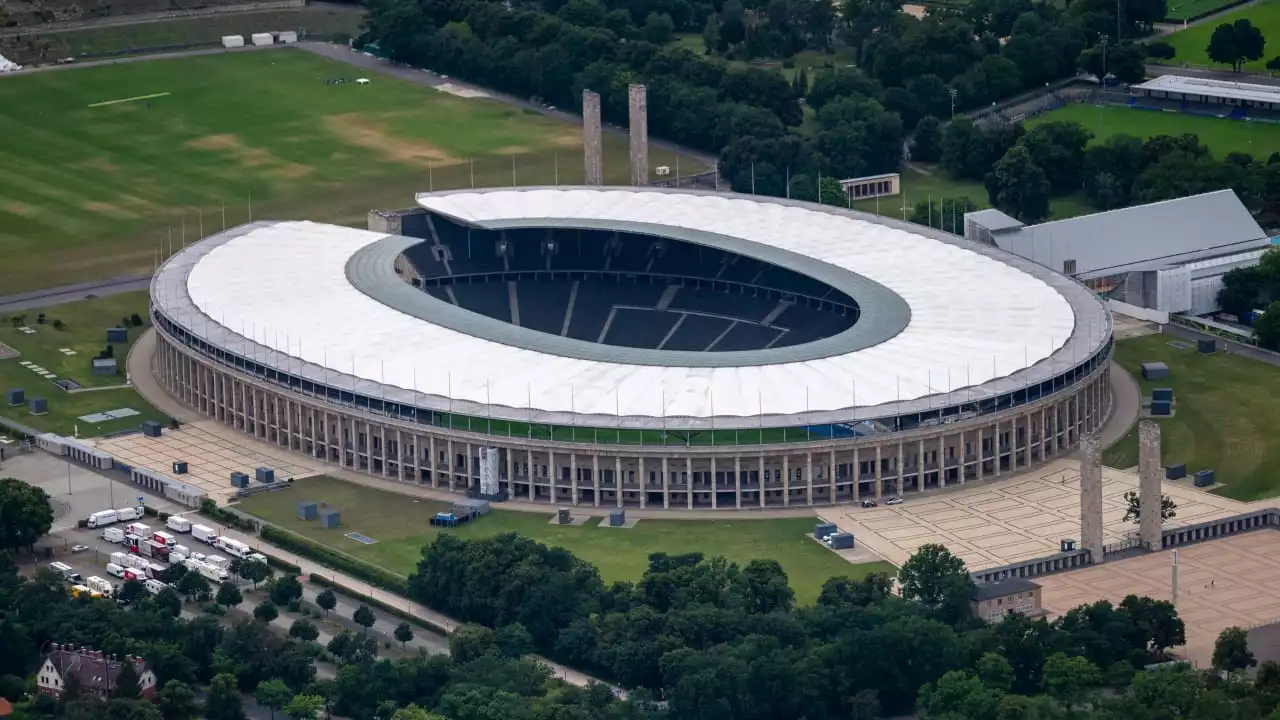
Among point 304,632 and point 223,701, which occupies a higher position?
point 304,632

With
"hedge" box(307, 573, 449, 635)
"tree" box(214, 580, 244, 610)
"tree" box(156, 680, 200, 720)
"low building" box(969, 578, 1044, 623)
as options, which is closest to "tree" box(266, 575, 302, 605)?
"tree" box(214, 580, 244, 610)

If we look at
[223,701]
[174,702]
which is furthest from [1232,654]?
[174,702]

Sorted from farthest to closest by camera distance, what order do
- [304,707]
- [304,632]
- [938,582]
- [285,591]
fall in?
[285,591]
[938,582]
[304,632]
[304,707]

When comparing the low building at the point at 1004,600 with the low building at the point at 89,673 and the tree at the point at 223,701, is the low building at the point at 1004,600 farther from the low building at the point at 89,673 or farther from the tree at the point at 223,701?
the low building at the point at 89,673

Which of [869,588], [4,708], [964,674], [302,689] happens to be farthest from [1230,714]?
[4,708]

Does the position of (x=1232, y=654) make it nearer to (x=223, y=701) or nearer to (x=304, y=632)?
(x=304, y=632)

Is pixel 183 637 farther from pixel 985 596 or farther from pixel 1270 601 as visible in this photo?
pixel 1270 601
